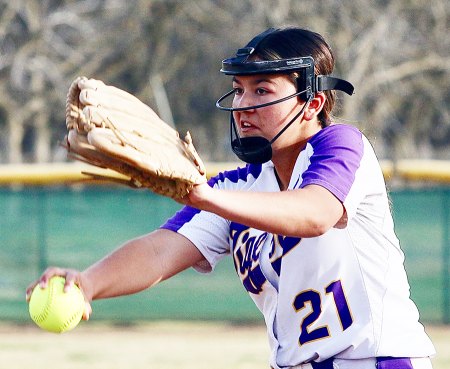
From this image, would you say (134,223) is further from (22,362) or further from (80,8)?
(80,8)

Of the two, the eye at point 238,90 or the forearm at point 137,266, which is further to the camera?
the forearm at point 137,266

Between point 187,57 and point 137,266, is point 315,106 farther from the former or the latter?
point 187,57

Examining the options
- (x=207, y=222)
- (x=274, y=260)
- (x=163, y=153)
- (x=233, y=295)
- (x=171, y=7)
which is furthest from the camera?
(x=171, y=7)

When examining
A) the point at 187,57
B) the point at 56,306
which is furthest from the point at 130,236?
the point at 187,57

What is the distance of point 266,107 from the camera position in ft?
9.58

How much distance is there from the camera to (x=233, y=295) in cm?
973

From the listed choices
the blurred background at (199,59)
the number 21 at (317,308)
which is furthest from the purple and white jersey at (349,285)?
the blurred background at (199,59)

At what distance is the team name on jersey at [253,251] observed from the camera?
304 cm

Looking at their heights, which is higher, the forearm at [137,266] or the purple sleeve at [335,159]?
the purple sleeve at [335,159]

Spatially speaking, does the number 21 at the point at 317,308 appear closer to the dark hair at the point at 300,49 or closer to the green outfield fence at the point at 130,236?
the dark hair at the point at 300,49

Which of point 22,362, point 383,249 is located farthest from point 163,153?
point 22,362

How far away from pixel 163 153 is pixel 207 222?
0.89 m

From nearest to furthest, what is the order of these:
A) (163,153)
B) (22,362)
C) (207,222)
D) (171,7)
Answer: (163,153) < (207,222) < (22,362) < (171,7)

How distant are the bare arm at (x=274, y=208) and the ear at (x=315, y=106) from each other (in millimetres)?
470
